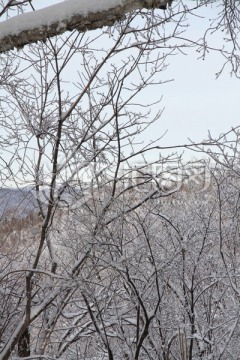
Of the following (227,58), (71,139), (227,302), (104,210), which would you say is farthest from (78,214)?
(227,302)

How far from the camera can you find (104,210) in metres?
4.77

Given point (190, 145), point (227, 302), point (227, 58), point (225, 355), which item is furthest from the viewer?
point (227, 302)

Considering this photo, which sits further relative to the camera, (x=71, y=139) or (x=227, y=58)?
(x=71, y=139)

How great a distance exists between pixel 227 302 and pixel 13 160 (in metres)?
6.01

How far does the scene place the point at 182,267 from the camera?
599 cm

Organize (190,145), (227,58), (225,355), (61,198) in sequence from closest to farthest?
(227,58)
(190,145)
(61,198)
(225,355)

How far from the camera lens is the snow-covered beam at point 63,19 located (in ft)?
6.56

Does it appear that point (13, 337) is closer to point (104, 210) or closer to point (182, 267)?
point (104, 210)

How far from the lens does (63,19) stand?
203 cm

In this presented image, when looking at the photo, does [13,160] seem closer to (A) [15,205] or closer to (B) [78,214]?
(A) [15,205]

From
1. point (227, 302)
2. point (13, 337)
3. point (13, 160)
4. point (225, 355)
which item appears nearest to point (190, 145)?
point (13, 160)

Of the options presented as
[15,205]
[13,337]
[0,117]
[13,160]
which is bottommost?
[13,337]

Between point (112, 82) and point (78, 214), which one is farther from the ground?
point (112, 82)

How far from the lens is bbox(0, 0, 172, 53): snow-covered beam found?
78.7 inches
